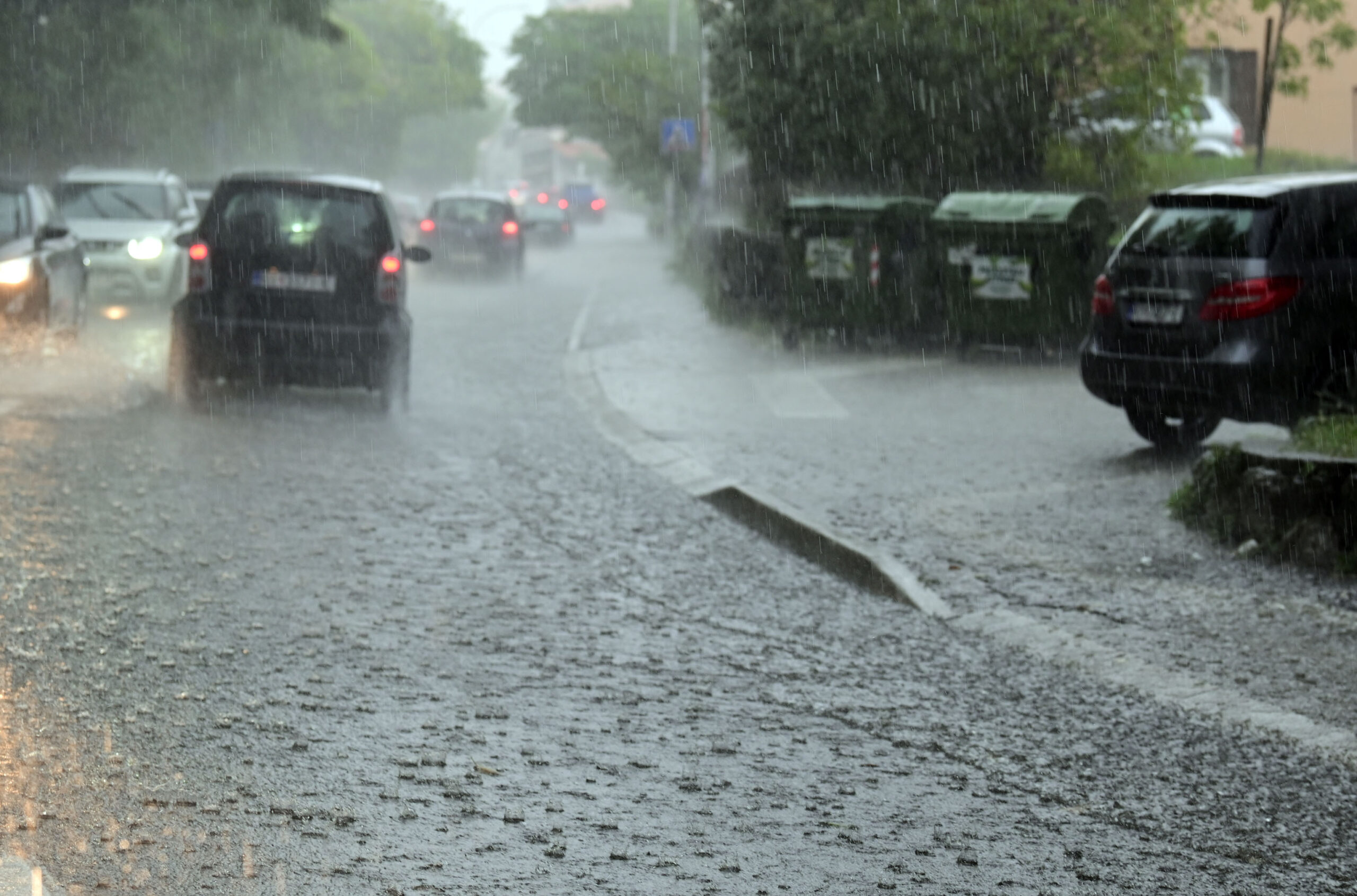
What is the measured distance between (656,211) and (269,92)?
45.0 feet

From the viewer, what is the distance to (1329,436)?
9109 millimetres

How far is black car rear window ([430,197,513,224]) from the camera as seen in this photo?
32688 mm

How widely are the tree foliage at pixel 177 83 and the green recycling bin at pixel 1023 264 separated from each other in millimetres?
14989

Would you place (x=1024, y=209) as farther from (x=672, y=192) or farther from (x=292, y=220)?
(x=672, y=192)

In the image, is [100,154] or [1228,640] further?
[100,154]

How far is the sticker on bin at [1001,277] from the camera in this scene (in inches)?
690

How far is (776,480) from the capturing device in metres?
10.4

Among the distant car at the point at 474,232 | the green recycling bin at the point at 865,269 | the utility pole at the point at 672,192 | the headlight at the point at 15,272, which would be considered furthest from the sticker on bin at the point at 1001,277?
the utility pole at the point at 672,192

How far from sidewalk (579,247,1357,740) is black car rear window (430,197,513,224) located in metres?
15.1

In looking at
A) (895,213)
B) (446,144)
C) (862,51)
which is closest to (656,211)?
(862,51)

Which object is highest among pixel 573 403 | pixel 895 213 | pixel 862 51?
pixel 862 51

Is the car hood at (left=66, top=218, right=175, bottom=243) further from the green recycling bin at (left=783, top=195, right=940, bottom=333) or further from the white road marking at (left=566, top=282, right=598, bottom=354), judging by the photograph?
the green recycling bin at (left=783, top=195, right=940, bottom=333)

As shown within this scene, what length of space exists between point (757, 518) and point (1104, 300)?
3.41 m

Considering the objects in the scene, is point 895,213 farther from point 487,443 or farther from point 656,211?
point 656,211
